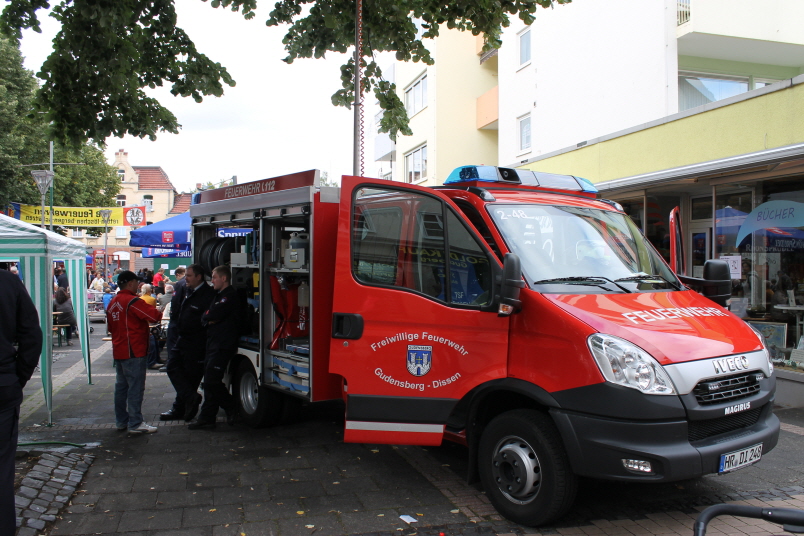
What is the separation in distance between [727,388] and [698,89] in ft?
33.3

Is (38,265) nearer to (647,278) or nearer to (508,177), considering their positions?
(508,177)

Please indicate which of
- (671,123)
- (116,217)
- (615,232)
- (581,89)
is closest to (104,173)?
(116,217)

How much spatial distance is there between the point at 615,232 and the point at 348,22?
483 centimetres

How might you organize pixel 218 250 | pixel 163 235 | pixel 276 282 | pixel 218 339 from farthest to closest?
1. pixel 163 235
2. pixel 218 250
3. pixel 218 339
4. pixel 276 282

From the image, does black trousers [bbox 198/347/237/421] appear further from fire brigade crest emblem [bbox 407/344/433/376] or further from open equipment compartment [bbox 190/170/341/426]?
fire brigade crest emblem [bbox 407/344/433/376]

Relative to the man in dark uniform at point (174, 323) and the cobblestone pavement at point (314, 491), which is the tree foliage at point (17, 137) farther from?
the cobblestone pavement at point (314, 491)

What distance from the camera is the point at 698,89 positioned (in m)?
12.2

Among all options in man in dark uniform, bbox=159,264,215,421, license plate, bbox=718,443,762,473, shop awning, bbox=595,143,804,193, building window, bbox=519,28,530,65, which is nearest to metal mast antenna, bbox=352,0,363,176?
man in dark uniform, bbox=159,264,215,421

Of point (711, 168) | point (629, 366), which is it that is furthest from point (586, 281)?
point (711, 168)

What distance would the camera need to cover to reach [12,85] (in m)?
27.3

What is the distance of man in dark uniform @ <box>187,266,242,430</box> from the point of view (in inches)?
265

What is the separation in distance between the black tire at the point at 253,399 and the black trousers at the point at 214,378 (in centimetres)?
24

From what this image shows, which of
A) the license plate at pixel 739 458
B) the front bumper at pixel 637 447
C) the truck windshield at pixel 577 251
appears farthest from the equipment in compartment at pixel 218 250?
the license plate at pixel 739 458

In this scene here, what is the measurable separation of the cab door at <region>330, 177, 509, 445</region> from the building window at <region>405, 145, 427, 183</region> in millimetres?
18117
